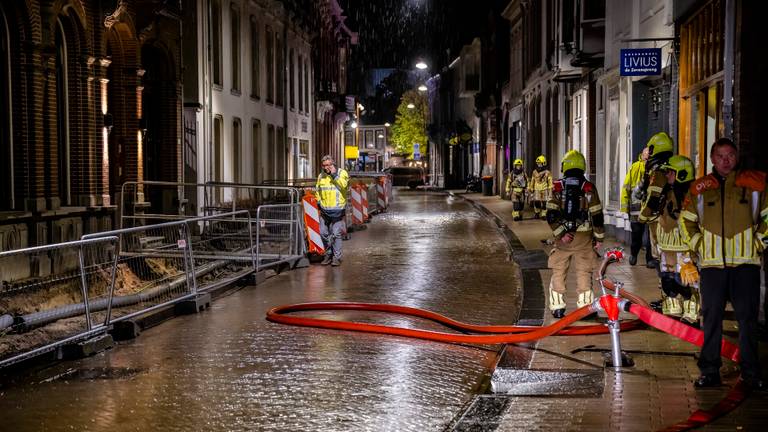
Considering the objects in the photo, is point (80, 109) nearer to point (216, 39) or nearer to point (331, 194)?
point (331, 194)

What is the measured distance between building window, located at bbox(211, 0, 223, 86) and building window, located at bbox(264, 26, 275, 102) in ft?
24.1

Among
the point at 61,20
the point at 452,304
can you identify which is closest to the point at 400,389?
the point at 452,304

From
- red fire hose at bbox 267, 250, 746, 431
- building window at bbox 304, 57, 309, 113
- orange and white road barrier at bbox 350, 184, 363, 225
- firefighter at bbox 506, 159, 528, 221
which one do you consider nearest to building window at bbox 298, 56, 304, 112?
building window at bbox 304, 57, 309, 113

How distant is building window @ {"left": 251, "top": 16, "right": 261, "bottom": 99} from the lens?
110 ft

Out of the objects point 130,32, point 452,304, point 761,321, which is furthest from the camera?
point 130,32

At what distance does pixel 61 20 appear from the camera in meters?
18.0

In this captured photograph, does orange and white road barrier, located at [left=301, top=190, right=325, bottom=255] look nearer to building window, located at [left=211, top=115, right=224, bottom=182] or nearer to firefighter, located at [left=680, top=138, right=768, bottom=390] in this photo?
firefighter, located at [left=680, top=138, right=768, bottom=390]

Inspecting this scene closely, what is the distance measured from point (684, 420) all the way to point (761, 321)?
3464 mm

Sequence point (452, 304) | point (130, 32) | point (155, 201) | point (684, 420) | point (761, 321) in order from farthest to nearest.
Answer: point (155, 201) < point (130, 32) < point (452, 304) < point (761, 321) < point (684, 420)

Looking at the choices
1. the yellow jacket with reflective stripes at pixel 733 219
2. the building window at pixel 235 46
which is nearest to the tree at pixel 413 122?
the building window at pixel 235 46

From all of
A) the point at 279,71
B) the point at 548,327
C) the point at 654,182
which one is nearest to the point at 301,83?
the point at 279,71

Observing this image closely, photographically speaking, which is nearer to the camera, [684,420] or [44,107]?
[684,420]

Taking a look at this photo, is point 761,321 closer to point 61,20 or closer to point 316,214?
point 316,214

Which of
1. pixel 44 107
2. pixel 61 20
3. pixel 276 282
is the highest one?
pixel 61 20
